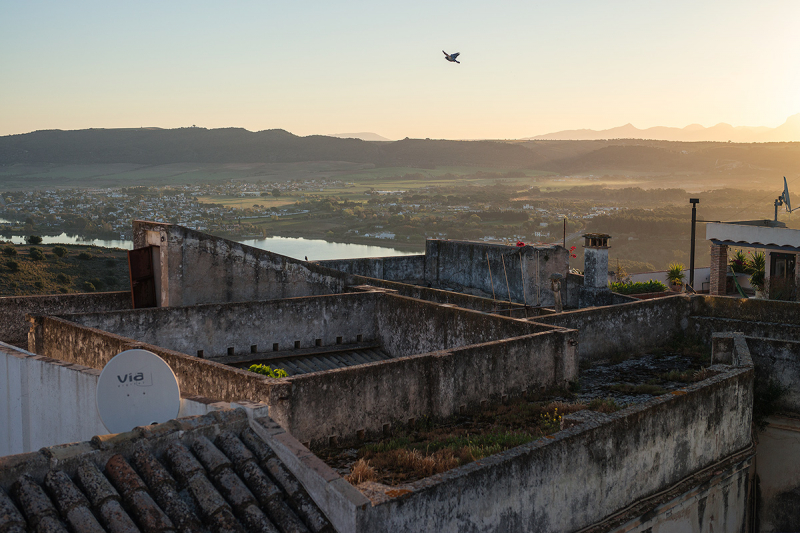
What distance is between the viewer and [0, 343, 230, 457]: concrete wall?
888cm

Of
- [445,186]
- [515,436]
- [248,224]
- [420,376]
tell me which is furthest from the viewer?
[445,186]

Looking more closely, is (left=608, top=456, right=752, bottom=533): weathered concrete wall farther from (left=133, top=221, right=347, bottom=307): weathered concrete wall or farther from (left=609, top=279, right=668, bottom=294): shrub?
(left=609, top=279, right=668, bottom=294): shrub

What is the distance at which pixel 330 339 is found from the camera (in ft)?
55.3

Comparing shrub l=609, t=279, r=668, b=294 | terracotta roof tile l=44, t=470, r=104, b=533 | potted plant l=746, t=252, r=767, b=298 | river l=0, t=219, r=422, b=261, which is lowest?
river l=0, t=219, r=422, b=261

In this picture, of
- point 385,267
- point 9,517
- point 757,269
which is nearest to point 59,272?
point 385,267

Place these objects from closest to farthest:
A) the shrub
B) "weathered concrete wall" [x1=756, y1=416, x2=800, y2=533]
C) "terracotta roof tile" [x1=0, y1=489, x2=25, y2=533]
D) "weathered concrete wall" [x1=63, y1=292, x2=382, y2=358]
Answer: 1. "terracotta roof tile" [x1=0, y1=489, x2=25, y2=533]
2. "weathered concrete wall" [x1=756, y1=416, x2=800, y2=533]
3. "weathered concrete wall" [x1=63, y1=292, x2=382, y2=358]
4. the shrub

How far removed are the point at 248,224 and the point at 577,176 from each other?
90650 millimetres

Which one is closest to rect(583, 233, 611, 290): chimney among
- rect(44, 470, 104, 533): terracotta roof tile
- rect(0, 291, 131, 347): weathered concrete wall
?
rect(0, 291, 131, 347): weathered concrete wall

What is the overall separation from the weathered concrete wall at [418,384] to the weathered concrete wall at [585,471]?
2.81 meters

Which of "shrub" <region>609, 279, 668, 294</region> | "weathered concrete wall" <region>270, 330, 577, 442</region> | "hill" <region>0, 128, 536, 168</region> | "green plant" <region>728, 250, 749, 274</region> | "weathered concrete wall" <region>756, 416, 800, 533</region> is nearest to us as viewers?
"weathered concrete wall" <region>270, 330, 577, 442</region>

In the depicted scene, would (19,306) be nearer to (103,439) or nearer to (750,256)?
(103,439)

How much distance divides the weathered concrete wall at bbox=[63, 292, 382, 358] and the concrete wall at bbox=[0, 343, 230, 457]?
392 centimetres

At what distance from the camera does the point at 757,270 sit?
24.8 meters

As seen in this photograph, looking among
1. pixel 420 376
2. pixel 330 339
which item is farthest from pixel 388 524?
pixel 330 339
